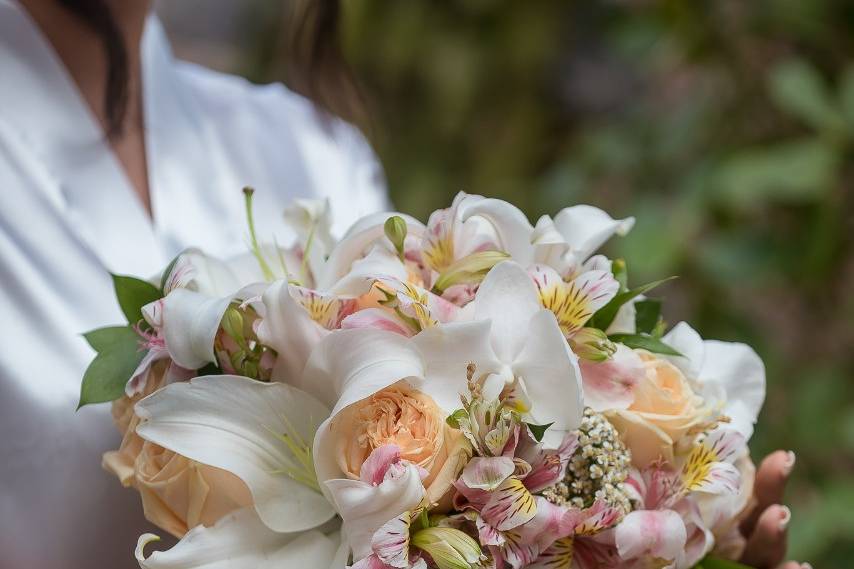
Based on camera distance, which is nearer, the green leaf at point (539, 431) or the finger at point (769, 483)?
the green leaf at point (539, 431)

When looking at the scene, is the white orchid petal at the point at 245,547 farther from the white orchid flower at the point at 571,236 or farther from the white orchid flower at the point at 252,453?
the white orchid flower at the point at 571,236

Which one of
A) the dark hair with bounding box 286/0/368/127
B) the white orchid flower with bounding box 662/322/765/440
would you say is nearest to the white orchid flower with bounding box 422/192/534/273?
the white orchid flower with bounding box 662/322/765/440

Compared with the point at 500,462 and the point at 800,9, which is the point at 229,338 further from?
the point at 800,9

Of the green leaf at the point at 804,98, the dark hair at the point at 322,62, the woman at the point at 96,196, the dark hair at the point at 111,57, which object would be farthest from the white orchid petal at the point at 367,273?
the green leaf at the point at 804,98

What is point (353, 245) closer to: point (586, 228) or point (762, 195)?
point (586, 228)

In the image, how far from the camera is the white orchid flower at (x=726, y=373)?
1.69 feet

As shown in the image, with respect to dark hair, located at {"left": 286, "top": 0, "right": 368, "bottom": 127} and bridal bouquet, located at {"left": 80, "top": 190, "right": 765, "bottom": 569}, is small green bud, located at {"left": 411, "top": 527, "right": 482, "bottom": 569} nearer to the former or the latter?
bridal bouquet, located at {"left": 80, "top": 190, "right": 765, "bottom": 569}

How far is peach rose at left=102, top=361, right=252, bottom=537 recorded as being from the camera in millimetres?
450

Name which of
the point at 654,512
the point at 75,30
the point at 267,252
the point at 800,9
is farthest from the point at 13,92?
the point at 800,9

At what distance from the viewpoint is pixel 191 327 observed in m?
0.44

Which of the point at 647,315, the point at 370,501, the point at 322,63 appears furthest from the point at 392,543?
the point at 322,63

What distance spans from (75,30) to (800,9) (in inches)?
36.4

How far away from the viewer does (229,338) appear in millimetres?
466

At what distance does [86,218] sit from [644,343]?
0.39m
